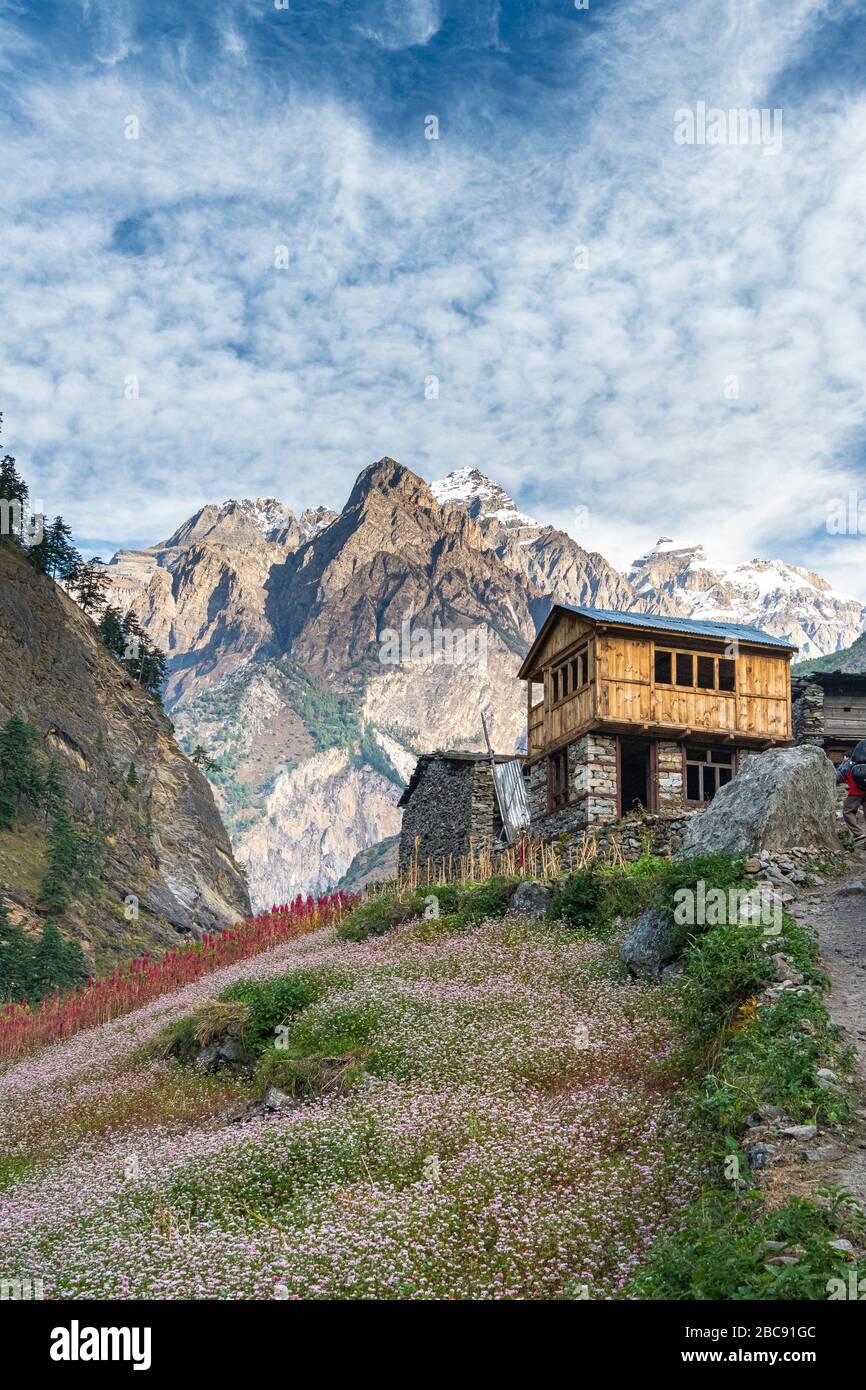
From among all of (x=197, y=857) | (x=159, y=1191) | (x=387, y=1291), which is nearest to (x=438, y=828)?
(x=197, y=857)

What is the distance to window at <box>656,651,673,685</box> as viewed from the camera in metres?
31.0

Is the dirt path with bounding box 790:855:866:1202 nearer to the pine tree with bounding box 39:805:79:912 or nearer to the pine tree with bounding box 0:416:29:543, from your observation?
the pine tree with bounding box 39:805:79:912

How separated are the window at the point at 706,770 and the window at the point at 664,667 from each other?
222 centimetres

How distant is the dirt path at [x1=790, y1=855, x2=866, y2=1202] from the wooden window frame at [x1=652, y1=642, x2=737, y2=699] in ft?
47.0

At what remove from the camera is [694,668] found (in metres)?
31.3

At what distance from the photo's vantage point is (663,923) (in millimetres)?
14867

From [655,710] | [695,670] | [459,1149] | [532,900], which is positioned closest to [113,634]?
[655,710]

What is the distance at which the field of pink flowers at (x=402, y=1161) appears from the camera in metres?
8.08

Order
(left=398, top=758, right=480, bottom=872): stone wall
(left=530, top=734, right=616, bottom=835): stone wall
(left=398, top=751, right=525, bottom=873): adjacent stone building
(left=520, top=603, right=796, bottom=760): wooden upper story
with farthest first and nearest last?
(left=398, top=758, right=480, bottom=872): stone wall → (left=398, top=751, right=525, bottom=873): adjacent stone building → (left=520, top=603, right=796, bottom=760): wooden upper story → (left=530, top=734, right=616, bottom=835): stone wall

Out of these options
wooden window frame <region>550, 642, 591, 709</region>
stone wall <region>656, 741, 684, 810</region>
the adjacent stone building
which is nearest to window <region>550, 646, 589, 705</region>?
wooden window frame <region>550, 642, 591, 709</region>

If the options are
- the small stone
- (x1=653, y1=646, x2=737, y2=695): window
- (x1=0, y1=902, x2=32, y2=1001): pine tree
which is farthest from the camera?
(x1=653, y1=646, x2=737, y2=695): window

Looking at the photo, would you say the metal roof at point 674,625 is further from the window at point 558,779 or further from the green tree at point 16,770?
the green tree at point 16,770

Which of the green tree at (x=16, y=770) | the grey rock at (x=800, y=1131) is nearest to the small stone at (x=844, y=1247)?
the grey rock at (x=800, y=1131)

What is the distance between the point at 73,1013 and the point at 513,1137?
17.4 metres
